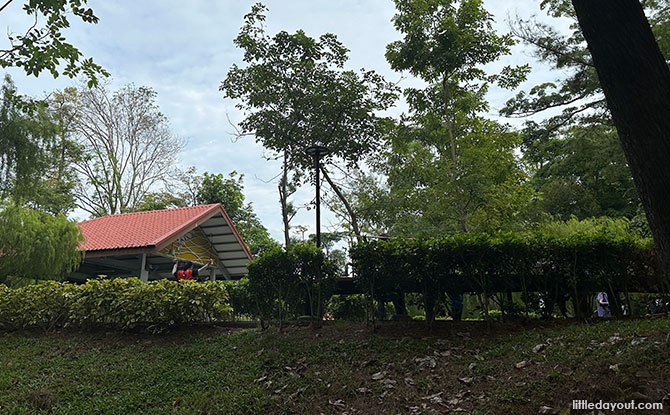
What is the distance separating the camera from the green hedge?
769 centimetres

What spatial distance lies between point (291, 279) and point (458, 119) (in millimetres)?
6387

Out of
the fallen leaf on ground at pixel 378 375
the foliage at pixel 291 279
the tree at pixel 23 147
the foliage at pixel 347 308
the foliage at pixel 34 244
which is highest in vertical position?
the tree at pixel 23 147

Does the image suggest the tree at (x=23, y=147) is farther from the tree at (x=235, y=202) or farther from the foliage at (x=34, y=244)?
the tree at (x=235, y=202)

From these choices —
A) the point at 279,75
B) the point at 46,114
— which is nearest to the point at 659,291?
the point at 279,75

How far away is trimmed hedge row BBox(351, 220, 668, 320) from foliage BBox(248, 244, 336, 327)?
1.19 metres

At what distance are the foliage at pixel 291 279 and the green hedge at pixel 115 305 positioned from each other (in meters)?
1.16

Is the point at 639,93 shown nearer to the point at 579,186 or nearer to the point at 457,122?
the point at 457,122

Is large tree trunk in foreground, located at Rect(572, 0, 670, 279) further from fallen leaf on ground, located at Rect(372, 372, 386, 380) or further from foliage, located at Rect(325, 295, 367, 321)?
foliage, located at Rect(325, 295, 367, 321)

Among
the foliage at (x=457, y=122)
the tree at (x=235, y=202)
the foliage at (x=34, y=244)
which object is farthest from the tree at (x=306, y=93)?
the tree at (x=235, y=202)

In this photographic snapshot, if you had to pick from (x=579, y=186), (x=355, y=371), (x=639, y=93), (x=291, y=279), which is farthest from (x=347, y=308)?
(x=579, y=186)

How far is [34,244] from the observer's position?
10.8 meters

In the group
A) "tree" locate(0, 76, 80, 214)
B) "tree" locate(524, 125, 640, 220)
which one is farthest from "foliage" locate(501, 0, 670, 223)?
"tree" locate(0, 76, 80, 214)

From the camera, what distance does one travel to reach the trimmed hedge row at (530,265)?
6.06 m

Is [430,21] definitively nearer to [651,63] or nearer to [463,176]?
[463,176]
